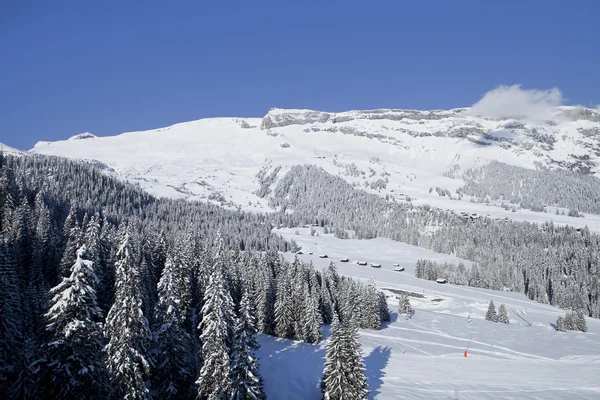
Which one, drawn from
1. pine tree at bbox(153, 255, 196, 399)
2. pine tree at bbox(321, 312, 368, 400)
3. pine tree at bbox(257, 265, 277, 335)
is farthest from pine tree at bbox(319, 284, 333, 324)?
pine tree at bbox(153, 255, 196, 399)

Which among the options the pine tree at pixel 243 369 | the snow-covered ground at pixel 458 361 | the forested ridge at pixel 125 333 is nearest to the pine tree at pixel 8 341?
the forested ridge at pixel 125 333

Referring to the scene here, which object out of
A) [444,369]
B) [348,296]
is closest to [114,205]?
[348,296]

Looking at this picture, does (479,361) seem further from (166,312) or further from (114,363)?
(114,363)

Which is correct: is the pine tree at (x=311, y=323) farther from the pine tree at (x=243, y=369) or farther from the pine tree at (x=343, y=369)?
the pine tree at (x=243, y=369)

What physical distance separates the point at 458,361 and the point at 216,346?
4305 cm

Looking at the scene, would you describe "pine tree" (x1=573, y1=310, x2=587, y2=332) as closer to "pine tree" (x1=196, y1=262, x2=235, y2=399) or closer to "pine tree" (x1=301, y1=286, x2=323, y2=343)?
"pine tree" (x1=301, y1=286, x2=323, y2=343)

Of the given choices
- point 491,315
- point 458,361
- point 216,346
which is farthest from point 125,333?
point 491,315

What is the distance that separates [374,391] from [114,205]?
17805 cm

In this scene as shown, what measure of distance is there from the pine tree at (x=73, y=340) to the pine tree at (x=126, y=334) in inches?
140

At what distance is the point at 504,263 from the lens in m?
178

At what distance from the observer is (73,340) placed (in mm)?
20109

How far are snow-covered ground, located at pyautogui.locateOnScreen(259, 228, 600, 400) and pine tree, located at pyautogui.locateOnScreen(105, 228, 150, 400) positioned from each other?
72.2ft

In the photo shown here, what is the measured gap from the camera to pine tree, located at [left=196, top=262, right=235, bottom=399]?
30.4m

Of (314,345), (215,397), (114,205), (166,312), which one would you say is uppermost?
(114,205)
